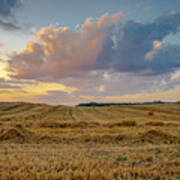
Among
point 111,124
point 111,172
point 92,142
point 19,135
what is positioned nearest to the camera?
point 111,172

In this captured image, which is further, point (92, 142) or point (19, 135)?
point (19, 135)

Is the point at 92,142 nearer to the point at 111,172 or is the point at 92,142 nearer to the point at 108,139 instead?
the point at 108,139

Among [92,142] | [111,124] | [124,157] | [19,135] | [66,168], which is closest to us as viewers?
[66,168]

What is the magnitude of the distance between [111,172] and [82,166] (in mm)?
1171

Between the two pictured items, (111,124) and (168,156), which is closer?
(168,156)

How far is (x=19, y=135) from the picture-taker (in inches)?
603

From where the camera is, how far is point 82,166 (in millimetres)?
6895

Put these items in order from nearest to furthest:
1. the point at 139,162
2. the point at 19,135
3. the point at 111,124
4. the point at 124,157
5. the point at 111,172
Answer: the point at 111,172
the point at 139,162
the point at 124,157
the point at 19,135
the point at 111,124

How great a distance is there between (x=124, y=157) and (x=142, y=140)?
6785 mm

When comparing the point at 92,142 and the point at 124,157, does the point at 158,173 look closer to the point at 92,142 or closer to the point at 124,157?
the point at 124,157

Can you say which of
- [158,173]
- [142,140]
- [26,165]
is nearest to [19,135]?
[26,165]

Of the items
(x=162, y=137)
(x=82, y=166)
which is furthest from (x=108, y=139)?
(x=82, y=166)

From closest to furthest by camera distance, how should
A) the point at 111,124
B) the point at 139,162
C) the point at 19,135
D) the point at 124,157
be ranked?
1. the point at 139,162
2. the point at 124,157
3. the point at 19,135
4. the point at 111,124

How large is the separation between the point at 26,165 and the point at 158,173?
194 inches
